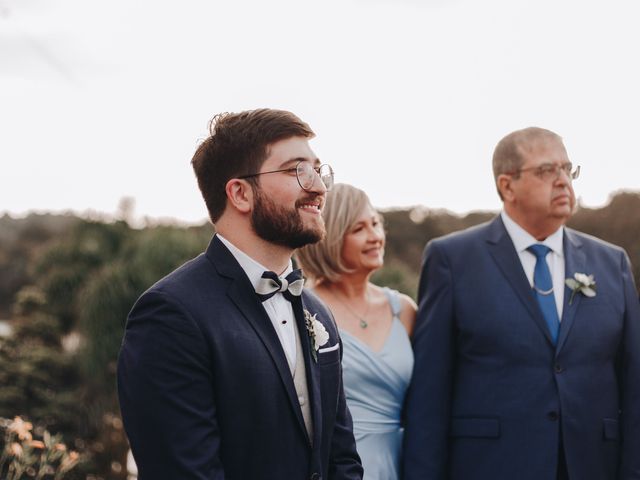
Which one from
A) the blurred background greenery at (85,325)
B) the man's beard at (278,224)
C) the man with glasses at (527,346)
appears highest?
the man's beard at (278,224)

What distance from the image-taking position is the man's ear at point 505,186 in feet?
11.8

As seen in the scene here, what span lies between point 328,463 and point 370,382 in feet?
4.07

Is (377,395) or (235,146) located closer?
(235,146)

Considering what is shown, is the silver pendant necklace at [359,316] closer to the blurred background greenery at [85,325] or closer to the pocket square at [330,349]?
the pocket square at [330,349]

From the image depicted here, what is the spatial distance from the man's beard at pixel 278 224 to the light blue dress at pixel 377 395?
1588mm

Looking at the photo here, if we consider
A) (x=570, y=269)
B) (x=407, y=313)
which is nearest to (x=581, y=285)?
(x=570, y=269)

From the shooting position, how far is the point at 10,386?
12.5 meters

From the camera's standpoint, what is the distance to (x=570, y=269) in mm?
3586

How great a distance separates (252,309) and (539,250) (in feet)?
→ 5.91

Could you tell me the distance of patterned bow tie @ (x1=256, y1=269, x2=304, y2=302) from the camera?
241cm

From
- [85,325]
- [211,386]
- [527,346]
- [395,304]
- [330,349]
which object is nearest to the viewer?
[211,386]

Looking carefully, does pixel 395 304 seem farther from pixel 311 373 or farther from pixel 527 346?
pixel 311 373

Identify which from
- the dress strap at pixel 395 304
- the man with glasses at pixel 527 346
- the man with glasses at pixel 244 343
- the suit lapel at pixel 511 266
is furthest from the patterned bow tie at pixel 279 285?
the dress strap at pixel 395 304

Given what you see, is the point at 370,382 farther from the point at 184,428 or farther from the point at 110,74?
the point at 110,74
